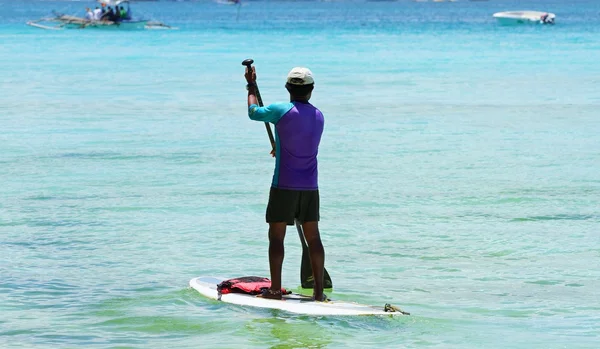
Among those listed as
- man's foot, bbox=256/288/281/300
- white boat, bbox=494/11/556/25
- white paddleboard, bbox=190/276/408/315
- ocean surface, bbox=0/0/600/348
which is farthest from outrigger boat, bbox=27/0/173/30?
man's foot, bbox=256/288/281/300

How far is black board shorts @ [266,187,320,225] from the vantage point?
817 centimetres

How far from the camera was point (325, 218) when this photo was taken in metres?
13.2

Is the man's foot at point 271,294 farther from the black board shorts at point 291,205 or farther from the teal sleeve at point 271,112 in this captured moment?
the teal sleeve at point 271,112

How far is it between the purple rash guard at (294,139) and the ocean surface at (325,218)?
116cm

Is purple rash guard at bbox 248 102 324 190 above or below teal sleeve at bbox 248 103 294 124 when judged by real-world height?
below

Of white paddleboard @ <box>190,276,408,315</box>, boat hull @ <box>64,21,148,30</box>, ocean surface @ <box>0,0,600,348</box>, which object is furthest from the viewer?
boat hull @ <box>64,21,148,30</box>

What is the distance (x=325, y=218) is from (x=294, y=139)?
5.16 m

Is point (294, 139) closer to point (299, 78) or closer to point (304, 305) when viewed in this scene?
point (299, 78)

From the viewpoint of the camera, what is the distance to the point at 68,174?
1673 centimetres

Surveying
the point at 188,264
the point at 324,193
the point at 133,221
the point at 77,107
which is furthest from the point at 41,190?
the point at 77,107

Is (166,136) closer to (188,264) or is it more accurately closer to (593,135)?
(593,135)

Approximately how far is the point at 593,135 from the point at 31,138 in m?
10.8

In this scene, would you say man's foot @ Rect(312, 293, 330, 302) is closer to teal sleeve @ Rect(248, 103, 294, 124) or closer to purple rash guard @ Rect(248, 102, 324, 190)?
purple rash guard @ Rect(248, 102, 324, 190)

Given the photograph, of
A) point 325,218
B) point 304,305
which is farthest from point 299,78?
point 325,218
